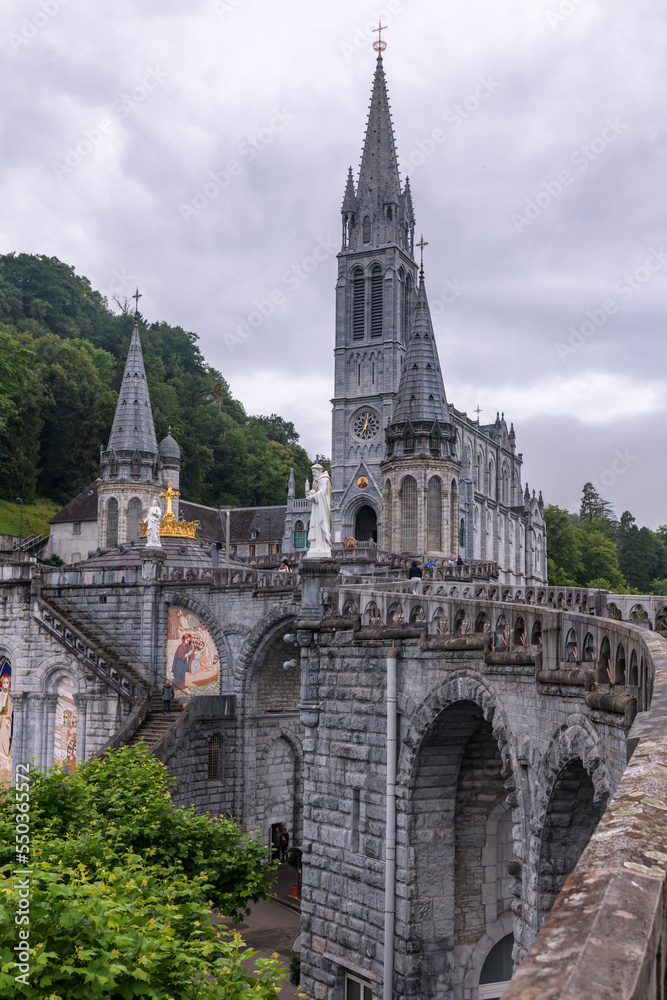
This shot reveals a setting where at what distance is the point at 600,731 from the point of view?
1014cm

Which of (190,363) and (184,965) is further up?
(190,363)

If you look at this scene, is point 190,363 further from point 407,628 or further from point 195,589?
point 407,628

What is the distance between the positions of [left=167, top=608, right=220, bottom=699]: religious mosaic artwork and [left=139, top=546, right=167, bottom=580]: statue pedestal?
165 centimetres

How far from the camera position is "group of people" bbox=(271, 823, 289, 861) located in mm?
33188

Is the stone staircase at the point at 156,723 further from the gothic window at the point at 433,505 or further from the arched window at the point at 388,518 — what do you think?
Result: the gothic window at the point at 433,505

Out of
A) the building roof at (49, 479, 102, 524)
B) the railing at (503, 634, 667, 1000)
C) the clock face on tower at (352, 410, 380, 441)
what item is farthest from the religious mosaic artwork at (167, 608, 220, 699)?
the clock face on tower at (352, 410, 380, 441)

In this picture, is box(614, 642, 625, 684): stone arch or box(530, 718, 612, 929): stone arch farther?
box(530, 718, 612, 929): stone arch

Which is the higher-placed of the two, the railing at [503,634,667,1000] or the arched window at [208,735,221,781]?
the railing at [503,634,667,1000]

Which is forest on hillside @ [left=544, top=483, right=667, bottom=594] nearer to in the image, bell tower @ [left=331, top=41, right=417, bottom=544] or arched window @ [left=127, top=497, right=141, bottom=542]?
bell tower @ [left=331, top=41, right=417, bottom=544]

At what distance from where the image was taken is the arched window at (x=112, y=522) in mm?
60344

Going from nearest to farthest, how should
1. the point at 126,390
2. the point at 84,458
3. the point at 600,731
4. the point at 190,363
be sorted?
the point at 600,731 < the point at 126,390 < the point at 84,458 < the point at 190,363

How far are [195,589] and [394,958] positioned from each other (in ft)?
62.5

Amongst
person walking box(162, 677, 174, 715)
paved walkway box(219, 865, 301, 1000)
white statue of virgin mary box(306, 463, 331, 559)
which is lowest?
paved walkway box(219, 865, 301, 1000)

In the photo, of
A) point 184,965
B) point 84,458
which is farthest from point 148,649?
point 84,458
